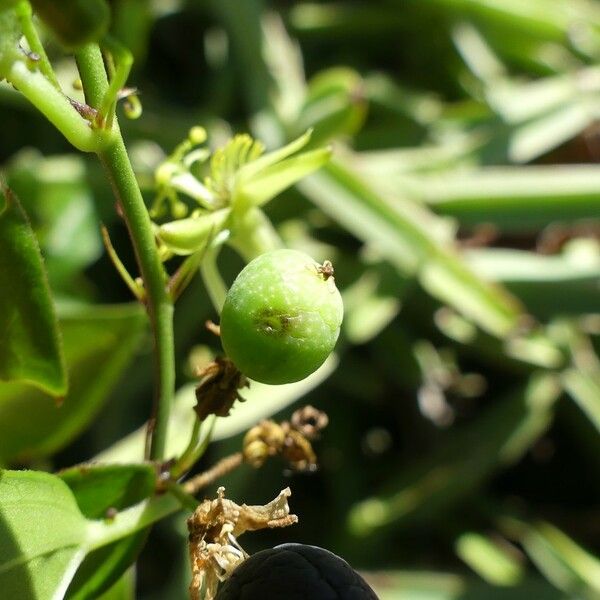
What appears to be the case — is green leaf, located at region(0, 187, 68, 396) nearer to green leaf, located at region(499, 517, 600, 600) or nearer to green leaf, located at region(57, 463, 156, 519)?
green leaf, located at region(57, 463, 156, 519)

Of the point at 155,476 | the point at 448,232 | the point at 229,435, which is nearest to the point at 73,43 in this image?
the point at 155,476

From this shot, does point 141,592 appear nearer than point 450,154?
Yes

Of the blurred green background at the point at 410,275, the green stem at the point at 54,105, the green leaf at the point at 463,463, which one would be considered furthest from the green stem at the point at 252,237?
the green leaf at the point at 463,463

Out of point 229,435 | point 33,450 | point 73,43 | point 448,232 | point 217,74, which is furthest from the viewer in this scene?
point 217,74

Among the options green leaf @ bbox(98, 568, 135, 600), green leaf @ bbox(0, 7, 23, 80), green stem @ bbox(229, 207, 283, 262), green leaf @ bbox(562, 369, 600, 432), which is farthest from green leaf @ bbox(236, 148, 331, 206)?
green leaf @ bbox(562, 369, 600, 432)

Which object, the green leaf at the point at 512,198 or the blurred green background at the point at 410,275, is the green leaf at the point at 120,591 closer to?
the blurred green background at the point at 410,275

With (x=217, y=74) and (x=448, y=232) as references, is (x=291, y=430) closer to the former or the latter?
(x=448, y=232)
